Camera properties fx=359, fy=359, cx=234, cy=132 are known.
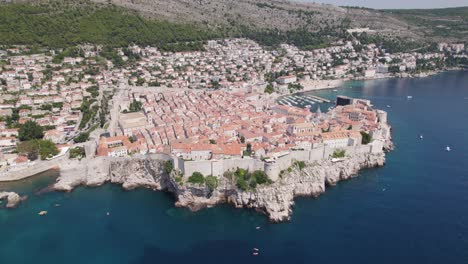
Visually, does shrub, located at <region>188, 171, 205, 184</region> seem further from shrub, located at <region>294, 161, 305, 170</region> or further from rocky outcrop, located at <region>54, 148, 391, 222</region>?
shrub, located at <region>294, 161, 305, 170</region>

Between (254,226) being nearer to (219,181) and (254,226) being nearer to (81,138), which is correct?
(219,181)

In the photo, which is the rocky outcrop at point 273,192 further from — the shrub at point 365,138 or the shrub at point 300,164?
the shrub at point 365,138

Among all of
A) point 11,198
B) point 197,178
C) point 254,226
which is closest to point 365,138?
point 254,226

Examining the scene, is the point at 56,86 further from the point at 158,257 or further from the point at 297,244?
the point at 297,244

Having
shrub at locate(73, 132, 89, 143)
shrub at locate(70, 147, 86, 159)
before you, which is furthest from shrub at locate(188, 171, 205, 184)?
shrub at locate(73, 132, 89, 143)

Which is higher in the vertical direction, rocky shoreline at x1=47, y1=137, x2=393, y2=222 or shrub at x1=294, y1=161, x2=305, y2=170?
shrub at x1=294, y1=161, x2=305, y2=170

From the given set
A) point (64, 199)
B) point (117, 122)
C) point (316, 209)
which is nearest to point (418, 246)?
point (316, 209)
